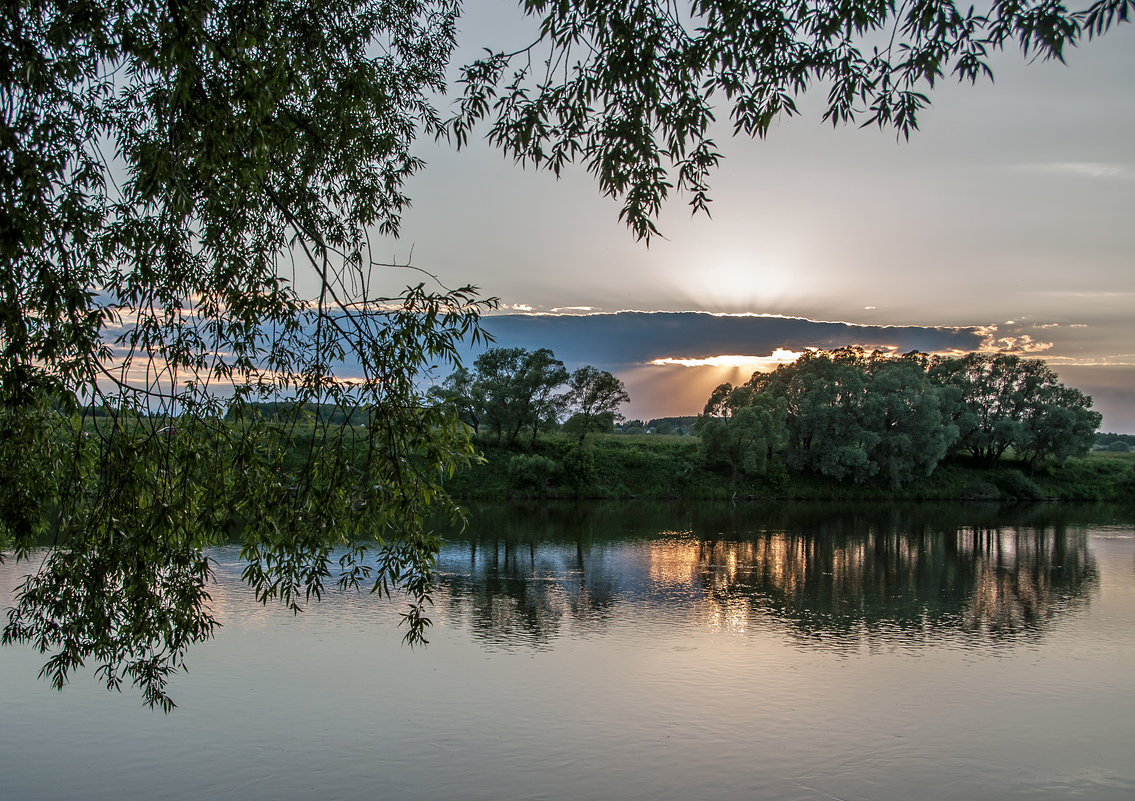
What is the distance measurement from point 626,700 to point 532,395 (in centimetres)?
3621

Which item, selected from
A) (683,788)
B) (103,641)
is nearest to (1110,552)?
(683,788)

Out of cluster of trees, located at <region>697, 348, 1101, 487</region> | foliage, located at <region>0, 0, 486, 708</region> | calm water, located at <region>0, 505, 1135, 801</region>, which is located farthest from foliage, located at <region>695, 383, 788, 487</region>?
foliage, located at <region>0, 0, 486, 708</region>

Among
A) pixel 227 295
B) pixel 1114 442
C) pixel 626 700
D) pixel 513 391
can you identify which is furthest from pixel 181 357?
pixel 1114 442

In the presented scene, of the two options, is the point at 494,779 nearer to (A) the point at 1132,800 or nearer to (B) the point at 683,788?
(B) the point at 683,788

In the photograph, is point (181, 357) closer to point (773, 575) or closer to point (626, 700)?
point (626, 700)

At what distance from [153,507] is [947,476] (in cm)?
5102

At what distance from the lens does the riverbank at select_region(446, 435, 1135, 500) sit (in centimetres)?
4294

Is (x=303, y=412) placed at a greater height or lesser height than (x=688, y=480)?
greater

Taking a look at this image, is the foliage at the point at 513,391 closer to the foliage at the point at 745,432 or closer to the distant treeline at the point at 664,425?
the foliage at the point at 745,432

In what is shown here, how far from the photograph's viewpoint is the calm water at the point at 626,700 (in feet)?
28.0

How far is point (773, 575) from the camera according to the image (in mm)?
21344

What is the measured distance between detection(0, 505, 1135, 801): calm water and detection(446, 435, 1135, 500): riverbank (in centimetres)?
2226

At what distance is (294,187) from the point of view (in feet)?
25.7

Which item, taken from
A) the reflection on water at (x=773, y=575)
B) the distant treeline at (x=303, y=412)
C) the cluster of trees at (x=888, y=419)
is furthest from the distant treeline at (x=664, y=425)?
the distant treeline at (x=303, y=412)
